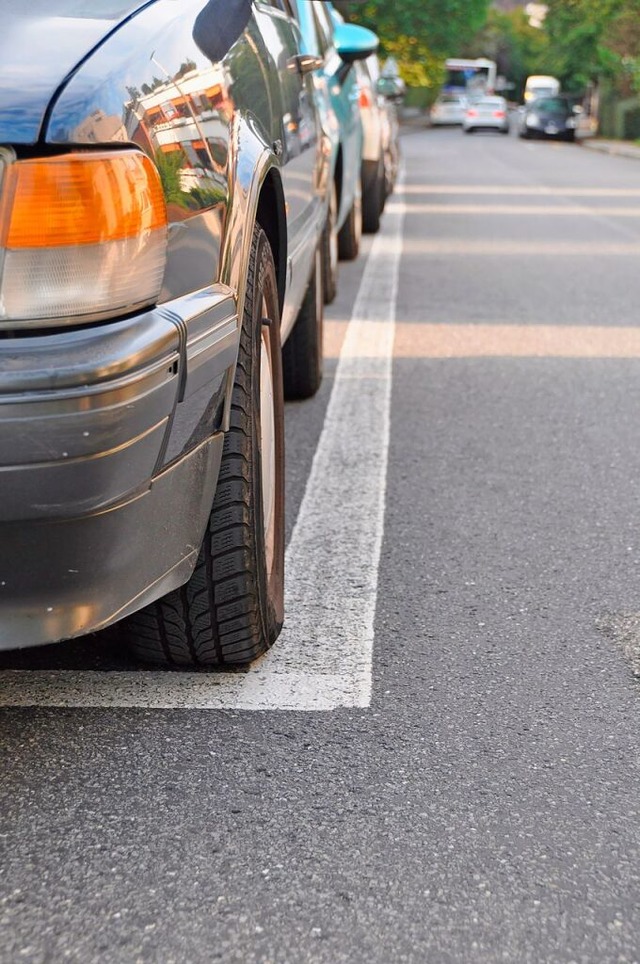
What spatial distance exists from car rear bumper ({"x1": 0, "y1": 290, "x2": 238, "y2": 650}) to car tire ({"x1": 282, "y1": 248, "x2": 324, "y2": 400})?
9.24 feet

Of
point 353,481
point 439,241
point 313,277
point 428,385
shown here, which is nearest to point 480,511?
point 353,481

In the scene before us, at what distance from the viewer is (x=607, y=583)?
11.3 feet

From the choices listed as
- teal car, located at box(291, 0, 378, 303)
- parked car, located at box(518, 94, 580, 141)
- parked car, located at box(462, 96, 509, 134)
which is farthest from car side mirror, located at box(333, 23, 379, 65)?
parked car, located at box(462, 96, 509, 134)

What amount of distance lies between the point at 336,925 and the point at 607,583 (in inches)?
65.8

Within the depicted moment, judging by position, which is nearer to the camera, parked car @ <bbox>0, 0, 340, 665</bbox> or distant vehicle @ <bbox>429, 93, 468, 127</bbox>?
parked car @ <bbox>0, 0, 340, 665</bbox>

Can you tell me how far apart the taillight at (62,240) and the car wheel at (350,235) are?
7.78 m

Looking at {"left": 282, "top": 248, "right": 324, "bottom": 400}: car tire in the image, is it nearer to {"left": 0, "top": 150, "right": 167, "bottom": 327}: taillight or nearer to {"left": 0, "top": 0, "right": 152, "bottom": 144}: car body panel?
{"left": 0, "top": 0, "right": 152, "bottom": 144}: car body panel

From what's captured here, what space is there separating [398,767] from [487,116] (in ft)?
173

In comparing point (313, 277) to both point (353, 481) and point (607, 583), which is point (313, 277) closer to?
point (353, 481)

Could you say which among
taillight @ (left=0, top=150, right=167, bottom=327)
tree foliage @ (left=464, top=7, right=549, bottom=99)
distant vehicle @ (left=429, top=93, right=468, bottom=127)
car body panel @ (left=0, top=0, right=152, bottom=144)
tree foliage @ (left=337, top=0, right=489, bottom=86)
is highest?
car body panel @ (left=0, top=0, right=152, bottom=144)

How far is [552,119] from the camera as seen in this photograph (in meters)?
45.1

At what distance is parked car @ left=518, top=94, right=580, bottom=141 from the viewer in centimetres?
4509

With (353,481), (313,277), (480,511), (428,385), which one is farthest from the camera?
(428,385)

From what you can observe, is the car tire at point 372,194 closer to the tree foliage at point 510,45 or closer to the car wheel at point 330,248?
the car wheel at point 330,248
